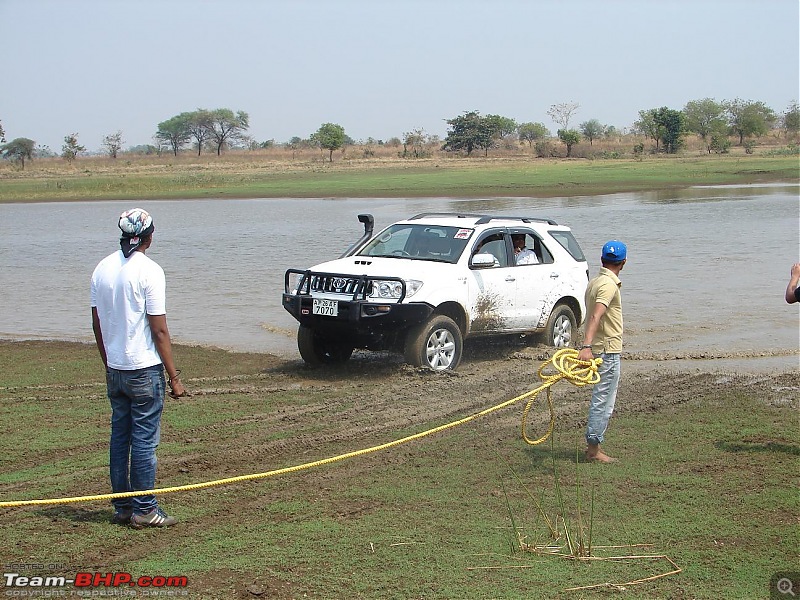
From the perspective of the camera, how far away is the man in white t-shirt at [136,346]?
20.0ft

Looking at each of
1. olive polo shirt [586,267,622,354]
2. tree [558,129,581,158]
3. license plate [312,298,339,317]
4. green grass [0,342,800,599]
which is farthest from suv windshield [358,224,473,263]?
tree [558,129,581,158]

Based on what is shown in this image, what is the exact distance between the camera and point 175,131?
121 m

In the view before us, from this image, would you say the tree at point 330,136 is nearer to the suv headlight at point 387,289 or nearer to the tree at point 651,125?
the tree at point 651,125

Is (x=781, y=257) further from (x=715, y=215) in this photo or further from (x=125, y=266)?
(x=125, y=266)

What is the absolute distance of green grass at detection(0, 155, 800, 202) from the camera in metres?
47.8

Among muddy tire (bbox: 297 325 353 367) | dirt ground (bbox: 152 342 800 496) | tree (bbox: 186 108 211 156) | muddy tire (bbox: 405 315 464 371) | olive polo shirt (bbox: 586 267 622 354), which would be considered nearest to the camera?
olive polo shirt (bbox: 586 267 622 354)

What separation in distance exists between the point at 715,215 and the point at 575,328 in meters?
21.5

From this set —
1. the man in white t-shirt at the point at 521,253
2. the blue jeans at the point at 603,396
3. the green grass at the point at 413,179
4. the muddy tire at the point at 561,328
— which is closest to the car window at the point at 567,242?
the man in white t-shirt at the point at 521,253

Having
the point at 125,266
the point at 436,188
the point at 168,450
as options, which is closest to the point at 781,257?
the point at 168,450

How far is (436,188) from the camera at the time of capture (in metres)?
47.8

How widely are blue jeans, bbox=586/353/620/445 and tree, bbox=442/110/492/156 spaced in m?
84.0

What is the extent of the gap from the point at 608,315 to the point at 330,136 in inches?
3141

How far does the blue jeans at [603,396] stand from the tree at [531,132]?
114 m

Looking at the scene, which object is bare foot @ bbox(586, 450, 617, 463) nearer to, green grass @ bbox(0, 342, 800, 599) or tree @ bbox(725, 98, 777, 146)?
green grass @ bbox(0, 342, 800, 599)
